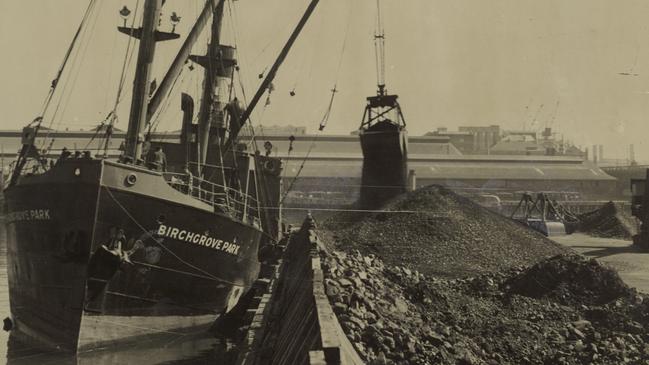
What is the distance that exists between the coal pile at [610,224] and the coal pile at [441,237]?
15.9 metres

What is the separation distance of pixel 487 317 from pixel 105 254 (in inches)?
301

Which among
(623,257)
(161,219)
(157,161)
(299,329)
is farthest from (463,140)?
(299,329)

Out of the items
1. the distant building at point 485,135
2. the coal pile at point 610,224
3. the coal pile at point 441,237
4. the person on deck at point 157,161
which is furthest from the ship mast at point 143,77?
the distant building at point 485,135

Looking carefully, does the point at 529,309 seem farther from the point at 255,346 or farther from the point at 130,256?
the point at 130,256

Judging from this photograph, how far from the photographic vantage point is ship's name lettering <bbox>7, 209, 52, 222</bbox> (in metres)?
13.0

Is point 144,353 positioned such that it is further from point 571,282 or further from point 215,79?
point 215,79

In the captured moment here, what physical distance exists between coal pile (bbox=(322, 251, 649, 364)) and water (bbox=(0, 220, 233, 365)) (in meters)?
3.45

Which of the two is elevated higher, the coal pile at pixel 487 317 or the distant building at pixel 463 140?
the distant building at pixel 463 140

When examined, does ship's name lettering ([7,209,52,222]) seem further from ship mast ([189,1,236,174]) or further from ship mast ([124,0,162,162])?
ship mast ([189,1,236,174])

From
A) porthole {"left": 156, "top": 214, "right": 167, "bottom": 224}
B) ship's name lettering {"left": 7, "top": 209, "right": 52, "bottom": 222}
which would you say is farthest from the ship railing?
ship's name lettering {"left": 7, "top": 209, "right": 52, "bottom": 222}

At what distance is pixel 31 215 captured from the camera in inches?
532

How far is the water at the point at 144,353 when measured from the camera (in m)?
12.5

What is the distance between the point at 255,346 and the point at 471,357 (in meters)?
4.37

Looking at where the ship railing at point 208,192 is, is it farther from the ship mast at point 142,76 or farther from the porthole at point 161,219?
the ship mast at point 142,76
